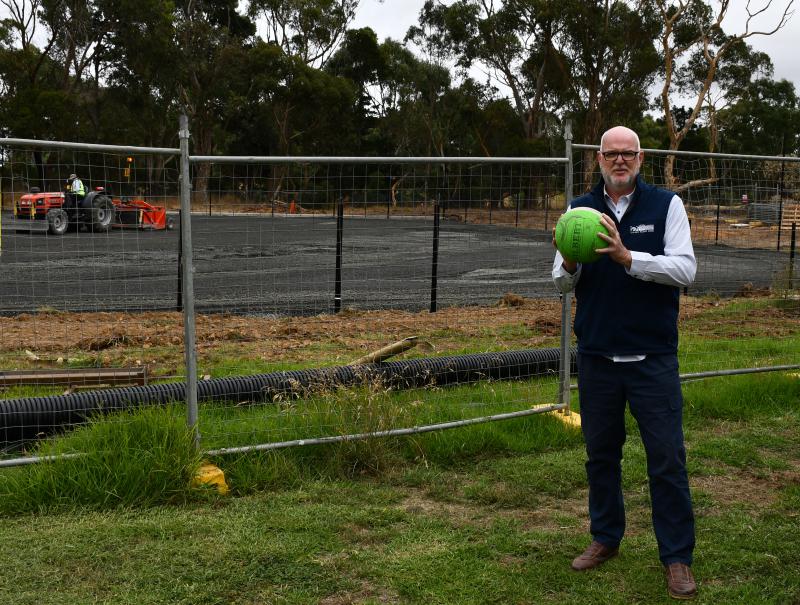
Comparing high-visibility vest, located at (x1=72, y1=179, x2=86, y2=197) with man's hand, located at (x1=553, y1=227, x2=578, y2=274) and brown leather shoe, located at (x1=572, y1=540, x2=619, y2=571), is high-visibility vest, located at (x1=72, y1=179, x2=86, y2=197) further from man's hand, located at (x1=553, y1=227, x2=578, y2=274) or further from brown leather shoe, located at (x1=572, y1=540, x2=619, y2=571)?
brown leather shoe, located at (x1=572, y1=540, x2=619, y2=571)

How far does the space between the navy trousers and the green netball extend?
1.69ft

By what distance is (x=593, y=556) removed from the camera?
445 centimetres

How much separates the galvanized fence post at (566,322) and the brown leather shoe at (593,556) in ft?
7.91

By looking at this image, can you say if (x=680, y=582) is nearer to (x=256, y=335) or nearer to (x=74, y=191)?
(x=74, y=191)

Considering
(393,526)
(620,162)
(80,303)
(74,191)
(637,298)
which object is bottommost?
(393,526)

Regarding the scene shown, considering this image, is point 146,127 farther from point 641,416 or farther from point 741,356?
point 641,416

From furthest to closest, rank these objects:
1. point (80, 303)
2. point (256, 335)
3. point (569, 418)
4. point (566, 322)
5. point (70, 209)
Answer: point (80, 303), point (256, 335), point (70, 209), point (569, 418), point (566, 322)

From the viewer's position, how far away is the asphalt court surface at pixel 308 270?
12.3m

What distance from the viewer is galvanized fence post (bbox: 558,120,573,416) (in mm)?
6617

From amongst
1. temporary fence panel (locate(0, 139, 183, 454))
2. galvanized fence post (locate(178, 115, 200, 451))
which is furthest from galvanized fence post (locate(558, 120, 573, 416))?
temporary fence panel (locate(0, 139, 183, 454))

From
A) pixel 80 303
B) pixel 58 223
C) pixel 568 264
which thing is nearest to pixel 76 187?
pixel 58 223

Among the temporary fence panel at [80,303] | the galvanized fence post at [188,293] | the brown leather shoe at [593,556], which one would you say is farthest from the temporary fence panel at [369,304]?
the brown leather shoe at [593,556]

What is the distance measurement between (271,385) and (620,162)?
363 centimetres

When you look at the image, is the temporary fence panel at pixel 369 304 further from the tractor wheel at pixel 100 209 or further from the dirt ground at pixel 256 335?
the tractor wheel at pixel 100 209
